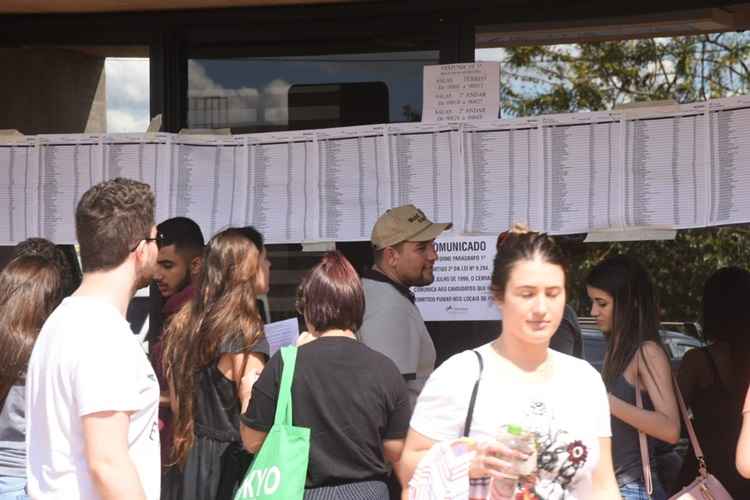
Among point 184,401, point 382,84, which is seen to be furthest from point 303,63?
point 184,401

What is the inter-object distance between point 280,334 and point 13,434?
109 cm

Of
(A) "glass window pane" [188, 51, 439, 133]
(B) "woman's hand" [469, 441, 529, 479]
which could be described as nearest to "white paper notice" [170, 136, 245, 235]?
(A) "glass window pane" [188, 51, 439, 133]

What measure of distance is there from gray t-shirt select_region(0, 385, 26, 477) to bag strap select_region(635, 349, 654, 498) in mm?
1983

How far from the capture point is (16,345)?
3064mm

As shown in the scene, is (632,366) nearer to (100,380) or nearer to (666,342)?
(100,380)

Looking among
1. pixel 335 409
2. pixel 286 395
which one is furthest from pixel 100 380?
pixel 335 409

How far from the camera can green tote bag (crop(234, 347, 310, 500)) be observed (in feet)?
9.39

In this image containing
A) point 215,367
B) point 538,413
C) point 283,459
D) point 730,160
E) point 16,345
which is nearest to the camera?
point 538,413

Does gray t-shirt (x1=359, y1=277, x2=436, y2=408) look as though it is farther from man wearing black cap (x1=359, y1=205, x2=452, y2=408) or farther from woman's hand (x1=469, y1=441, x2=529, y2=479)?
woman's hand (x1=469, y1=441, x2=529, y2=479)

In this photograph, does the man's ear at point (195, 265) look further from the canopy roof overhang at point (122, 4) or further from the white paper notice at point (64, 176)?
the canopy roof overhang at point (122, 4)

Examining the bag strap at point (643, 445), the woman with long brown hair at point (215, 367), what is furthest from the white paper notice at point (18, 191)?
the bag strap at point (643, 445)

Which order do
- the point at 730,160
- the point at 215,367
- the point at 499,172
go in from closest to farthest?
the point at 215,367, the point at 730,160, the point at 499,172

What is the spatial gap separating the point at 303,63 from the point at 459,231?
113 cm

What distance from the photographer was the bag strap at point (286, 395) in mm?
2902
